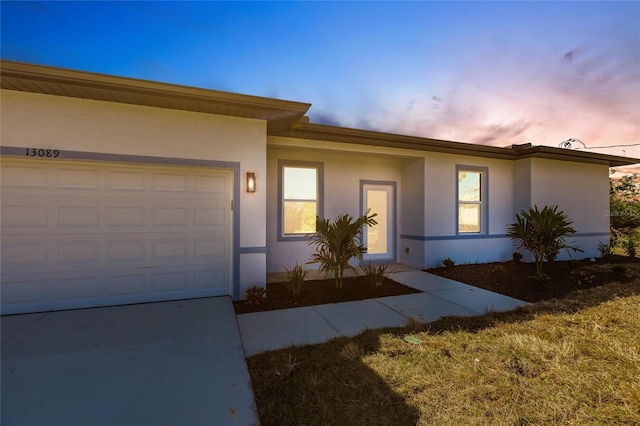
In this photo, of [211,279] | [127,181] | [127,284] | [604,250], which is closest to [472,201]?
[604,250]

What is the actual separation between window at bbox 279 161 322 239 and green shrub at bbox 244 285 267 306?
2218 millimetres

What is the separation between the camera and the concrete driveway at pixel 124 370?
2.00m

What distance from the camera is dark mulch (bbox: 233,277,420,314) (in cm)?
442

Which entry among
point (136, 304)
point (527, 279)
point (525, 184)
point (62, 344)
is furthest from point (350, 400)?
point (525, 184)

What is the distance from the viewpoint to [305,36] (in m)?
6.52

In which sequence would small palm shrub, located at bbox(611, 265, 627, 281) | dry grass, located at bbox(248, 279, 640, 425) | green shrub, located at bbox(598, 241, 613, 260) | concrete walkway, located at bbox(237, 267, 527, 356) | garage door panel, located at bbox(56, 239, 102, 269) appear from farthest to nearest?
1. green shrub, located at bbox(598, 241, 613, 260)
2. small palm shrub, located at bbox(611, 265, 627, 281)
3. garage door panel, located at bbox(56, 239, 102, 269)
4. concrete walkway, located at bbox(237, 267, 527, 356)
5. dry grass, located at bbox(248, 279, 640, 425)

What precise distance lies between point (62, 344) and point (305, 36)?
7302 millimetres

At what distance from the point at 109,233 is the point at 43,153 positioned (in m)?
1.40

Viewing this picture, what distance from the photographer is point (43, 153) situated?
381 cm

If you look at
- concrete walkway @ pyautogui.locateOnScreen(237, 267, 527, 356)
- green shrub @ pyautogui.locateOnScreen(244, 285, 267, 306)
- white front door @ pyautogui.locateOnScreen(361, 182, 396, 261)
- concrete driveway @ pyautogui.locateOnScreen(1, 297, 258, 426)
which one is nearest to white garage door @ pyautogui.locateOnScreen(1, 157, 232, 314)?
concrete driveway @ pyautogui.locateOnScreen(1, 297, 258, 426)

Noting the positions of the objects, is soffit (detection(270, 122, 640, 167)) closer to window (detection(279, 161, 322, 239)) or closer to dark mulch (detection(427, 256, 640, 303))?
window (detection(279, 161, 322, 239))

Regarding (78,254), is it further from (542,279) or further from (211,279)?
(542,279)

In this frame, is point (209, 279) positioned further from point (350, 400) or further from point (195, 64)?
point (195, 64)

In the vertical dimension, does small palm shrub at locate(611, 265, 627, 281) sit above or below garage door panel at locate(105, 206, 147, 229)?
below
